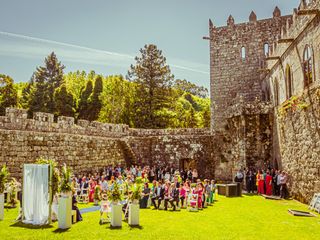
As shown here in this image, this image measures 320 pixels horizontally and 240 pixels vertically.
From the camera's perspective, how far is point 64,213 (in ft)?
33.5

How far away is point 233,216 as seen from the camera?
12328 millimetres

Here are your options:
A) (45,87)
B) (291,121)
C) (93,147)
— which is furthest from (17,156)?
(45,87)

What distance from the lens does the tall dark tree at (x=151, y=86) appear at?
124 ft

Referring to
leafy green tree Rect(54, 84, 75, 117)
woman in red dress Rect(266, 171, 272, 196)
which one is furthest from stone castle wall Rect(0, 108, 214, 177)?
leafy green tree Rect(54, 84, 75, 117)

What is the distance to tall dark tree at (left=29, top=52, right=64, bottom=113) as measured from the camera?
41938 mm

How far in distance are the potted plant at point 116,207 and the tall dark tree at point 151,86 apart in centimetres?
2687

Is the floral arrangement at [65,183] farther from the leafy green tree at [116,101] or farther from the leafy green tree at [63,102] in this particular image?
the leafy green tree at [63,102]

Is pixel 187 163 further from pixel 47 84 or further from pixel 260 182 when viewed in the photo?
pixel 47 84

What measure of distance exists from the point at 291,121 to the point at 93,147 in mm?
13313

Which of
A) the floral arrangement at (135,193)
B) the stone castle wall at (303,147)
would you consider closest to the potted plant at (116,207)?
the floral arrangement at (135,193)

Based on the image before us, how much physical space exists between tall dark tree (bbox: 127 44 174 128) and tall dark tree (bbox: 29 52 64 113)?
38.2 feet

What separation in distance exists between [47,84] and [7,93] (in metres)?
6.49

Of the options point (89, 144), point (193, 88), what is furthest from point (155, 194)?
point (193, 88)

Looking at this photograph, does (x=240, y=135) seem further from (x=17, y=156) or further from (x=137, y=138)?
(x=17, y=156)
